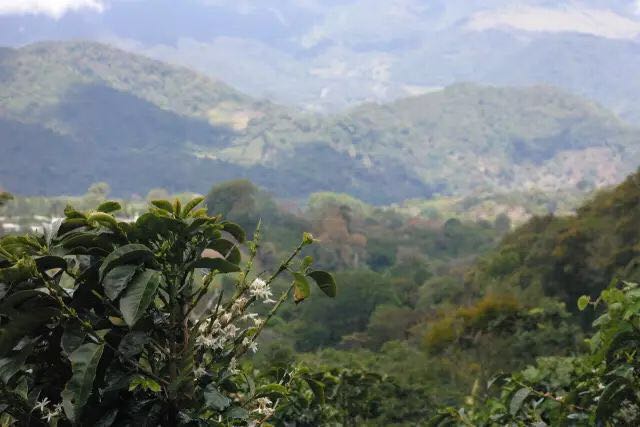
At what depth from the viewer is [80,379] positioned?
65.1 inches

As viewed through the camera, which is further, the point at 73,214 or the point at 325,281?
the point at 325,281

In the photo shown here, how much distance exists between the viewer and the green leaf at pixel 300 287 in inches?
78.3

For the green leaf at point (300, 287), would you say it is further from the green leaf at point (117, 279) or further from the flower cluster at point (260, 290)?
the green leaf at point (117, 279)

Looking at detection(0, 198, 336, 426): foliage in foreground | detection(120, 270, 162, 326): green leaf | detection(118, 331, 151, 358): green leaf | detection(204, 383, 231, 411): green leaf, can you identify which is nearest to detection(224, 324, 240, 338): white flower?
detection(0, 198, 336, 426): foliage in foreground

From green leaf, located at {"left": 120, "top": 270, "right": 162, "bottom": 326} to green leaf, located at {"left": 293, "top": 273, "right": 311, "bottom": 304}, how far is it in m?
0.41

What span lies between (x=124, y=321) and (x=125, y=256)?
0.57 ft

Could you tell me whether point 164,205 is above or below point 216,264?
above

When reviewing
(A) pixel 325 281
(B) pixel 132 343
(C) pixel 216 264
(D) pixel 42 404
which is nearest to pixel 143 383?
(B) pixel 132 343

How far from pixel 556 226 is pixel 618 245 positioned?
31.7 feet

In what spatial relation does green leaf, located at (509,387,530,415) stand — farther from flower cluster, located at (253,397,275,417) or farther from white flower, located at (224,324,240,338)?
white flower, located at (224,324,240,338)

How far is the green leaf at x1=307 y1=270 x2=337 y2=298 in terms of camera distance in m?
2.06

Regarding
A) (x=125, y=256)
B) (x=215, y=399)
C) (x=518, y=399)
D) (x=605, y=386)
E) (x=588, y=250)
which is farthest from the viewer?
(x=588, y=250)

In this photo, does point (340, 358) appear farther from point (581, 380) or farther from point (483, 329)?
point (581, 380)

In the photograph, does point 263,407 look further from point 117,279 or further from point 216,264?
point 117,279
